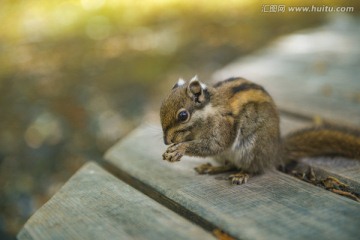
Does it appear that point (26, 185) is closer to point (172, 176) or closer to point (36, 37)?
point (172, 176)

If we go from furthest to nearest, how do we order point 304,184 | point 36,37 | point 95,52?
point 36,37, point 95,52, point 304,184

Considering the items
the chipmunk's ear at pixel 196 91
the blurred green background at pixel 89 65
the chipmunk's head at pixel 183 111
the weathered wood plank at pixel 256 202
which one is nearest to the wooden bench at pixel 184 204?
the weathered wood plank at pixel 256 202

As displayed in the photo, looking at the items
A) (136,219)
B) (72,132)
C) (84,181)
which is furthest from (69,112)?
(136,219)

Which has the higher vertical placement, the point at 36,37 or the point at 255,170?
the point at 36,37

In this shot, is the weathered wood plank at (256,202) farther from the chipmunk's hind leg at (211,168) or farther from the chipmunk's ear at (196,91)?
the chipmunk's ear at (196,91)

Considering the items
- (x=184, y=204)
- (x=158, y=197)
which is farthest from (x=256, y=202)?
(x=158, y=197)

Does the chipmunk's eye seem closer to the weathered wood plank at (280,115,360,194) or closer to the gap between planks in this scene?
the gap between planks

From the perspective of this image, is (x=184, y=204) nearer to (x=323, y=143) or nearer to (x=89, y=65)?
(x=323, y=143)
